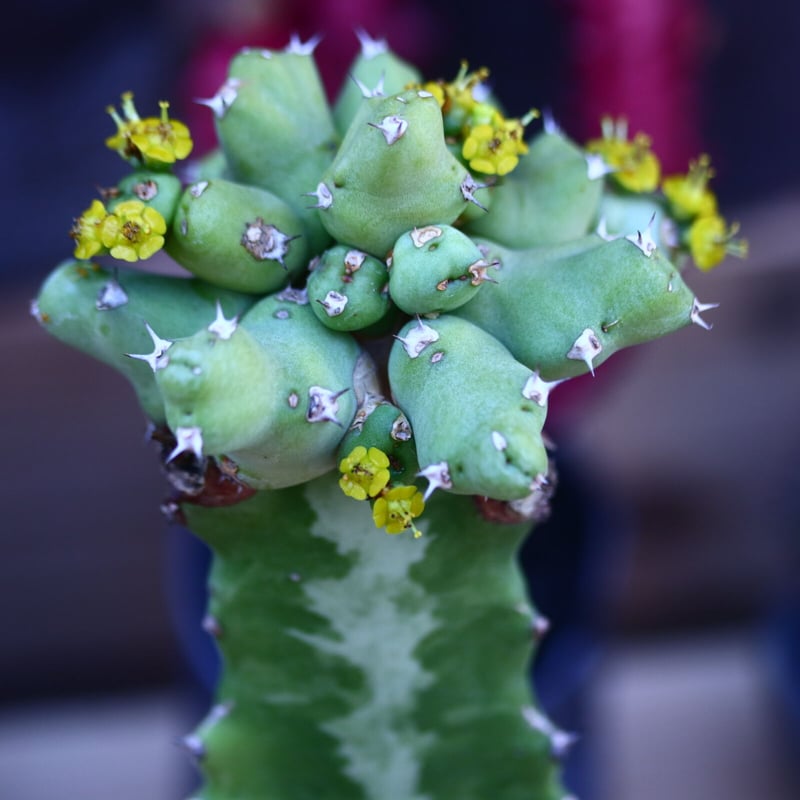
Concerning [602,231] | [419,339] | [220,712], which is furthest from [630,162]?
[220,712]

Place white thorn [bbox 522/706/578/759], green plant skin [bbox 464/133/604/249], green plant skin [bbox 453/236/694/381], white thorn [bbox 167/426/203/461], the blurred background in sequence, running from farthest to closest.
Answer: the blurred background < white thorn [bbox 522/706/578/759] < green plant skin [bbox 464/133/604/249] < green plant skin [bbox 453/236/694/381] < white thorn [bbox 167/426/203/461]

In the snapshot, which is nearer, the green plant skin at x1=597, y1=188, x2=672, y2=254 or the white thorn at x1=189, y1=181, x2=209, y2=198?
the white thorn at x1=189, y1=181, x2=209, y2=198

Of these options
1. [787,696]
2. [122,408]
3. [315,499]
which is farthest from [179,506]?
[787,696]

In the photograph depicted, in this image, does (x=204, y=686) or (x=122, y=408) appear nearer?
(x=204, y=686)

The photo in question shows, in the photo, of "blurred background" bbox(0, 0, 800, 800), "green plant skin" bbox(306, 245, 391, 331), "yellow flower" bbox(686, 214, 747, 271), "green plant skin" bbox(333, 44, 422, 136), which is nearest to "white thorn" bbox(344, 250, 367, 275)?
"green plant skin" bbox(306, 245, 391, 331)

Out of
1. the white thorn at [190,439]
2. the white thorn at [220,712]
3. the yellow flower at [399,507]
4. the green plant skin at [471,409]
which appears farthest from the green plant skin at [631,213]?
the white thorn at [220,712]

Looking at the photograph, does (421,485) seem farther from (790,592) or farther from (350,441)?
(790,592)

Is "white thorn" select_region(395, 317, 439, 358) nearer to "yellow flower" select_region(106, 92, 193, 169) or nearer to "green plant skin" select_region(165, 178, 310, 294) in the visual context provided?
"green plant skin" select_region(165, 178, 310, 294)

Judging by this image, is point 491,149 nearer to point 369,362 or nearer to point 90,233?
point 369,362
